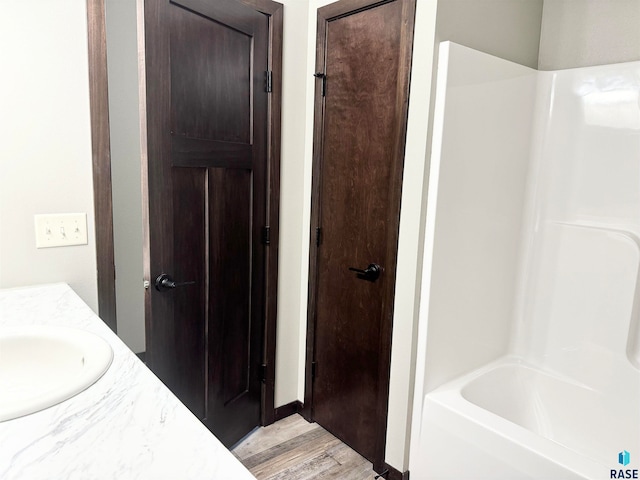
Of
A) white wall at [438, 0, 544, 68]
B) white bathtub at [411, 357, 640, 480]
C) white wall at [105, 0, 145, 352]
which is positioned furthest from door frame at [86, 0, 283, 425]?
white bathtub at [411, 357, 640, 480]

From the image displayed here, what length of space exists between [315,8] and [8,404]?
208 centimetres

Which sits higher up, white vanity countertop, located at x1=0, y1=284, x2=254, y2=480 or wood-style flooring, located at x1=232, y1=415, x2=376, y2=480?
white vanity countertop, located at x1=0, y1=284, x2=254, y2=480

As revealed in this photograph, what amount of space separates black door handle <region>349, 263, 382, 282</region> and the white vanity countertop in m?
1.24

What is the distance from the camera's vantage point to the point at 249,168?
2137mm

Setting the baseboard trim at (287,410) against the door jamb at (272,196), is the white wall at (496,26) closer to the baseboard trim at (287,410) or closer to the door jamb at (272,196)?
the door jamb at (272,196)

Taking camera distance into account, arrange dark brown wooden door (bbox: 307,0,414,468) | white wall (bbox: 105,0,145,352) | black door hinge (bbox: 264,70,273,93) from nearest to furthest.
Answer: dark brown wooden door (bbox: 307,0,414,468), black door hinge (bbox: 264,70,273,93), white wall (bbox: 105,0,145,352)

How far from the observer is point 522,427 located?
1.73 metres

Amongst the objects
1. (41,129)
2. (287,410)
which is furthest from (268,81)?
(287,410)

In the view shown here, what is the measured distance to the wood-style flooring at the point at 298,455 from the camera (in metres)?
2.07

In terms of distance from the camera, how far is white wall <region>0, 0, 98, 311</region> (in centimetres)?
146

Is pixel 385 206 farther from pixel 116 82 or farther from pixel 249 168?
pixel 116 82

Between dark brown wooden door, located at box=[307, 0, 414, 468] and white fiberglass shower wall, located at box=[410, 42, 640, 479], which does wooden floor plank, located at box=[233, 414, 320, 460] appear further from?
white fiberglass shower wall, located at box=[410, 42, 640, 479]

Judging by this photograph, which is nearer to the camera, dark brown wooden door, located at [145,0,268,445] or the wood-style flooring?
dark brown wooden door, located at [145,0,268,445]

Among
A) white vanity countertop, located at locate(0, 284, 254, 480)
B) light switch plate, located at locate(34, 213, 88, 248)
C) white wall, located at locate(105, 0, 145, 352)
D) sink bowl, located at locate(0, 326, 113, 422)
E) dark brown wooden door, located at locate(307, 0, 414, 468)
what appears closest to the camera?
white vanity countertop, located at locate(0, 284, 254, 480)
